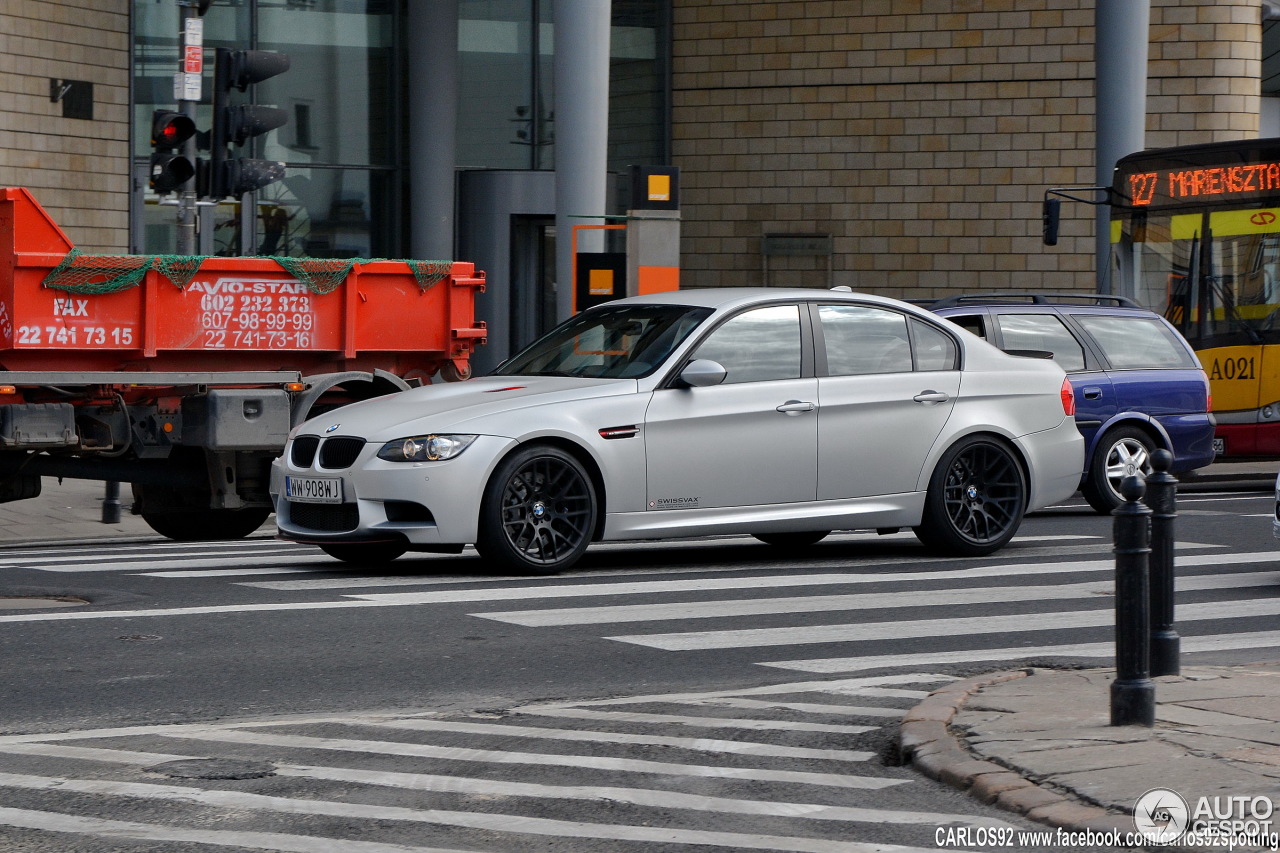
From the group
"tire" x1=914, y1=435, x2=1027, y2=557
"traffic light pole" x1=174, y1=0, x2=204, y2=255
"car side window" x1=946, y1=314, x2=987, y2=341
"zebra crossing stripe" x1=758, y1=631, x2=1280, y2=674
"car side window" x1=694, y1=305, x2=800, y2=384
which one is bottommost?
"zebra crossing stripe" x1=758, y1=631, x2=1280, y2=674

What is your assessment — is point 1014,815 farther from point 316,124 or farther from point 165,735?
point 316,124

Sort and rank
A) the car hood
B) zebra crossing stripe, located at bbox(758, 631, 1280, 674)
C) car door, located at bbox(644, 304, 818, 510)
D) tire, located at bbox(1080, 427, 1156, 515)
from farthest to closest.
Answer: tire, located at bbox(1080, 427, 1156, 515) < car door, located at bbox(644, 304, 818, 510) < the car hood < zebra crossing stripe, located at bbox(758, 631, 1280, 674)

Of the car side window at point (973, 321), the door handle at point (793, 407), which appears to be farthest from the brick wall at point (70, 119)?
the door handle at point (793, 407)

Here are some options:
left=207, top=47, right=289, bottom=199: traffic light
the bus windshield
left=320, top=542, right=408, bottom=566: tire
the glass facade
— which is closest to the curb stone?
left=320, top=542, right=408, bottom=566: tire

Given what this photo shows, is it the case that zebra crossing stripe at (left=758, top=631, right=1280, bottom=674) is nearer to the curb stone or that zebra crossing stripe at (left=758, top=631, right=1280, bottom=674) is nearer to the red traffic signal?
the curb stone

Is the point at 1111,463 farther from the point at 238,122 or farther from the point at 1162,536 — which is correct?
the point at 1162,536

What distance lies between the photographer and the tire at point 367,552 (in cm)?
1097

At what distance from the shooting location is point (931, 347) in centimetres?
1152

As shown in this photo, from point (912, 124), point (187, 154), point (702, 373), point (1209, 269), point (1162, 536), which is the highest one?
point (912, 124)

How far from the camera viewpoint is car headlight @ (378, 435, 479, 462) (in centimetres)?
984

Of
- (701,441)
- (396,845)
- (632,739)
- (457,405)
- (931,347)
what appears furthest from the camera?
(931,347)

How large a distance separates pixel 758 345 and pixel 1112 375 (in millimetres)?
5688

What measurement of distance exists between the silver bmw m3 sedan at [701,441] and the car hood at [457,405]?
19mm

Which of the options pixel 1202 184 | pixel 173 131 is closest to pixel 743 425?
pixel 173 131
